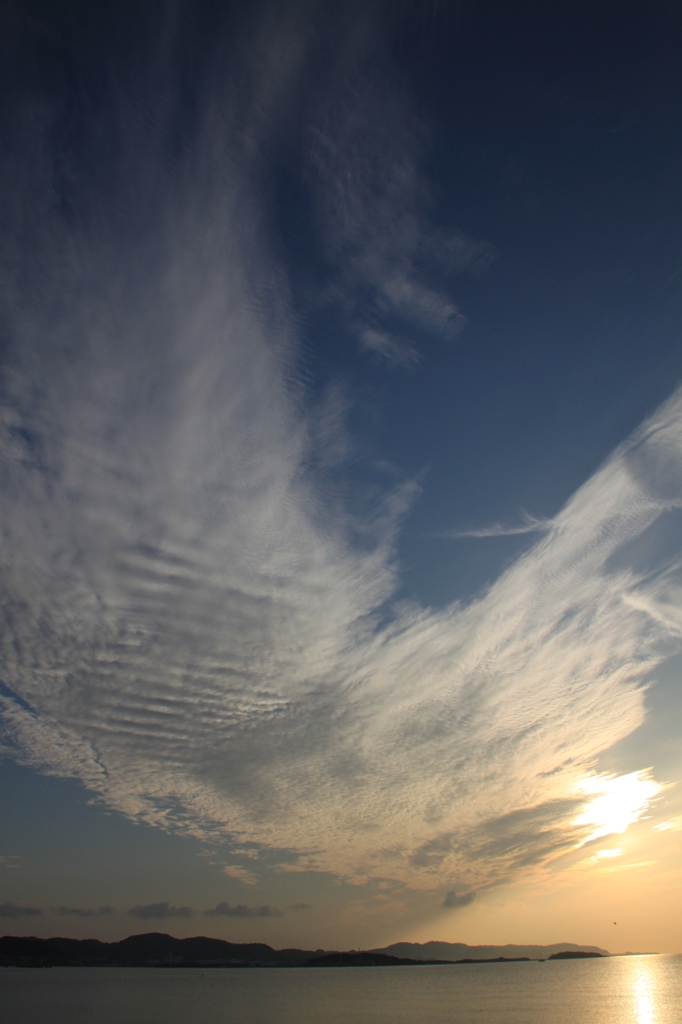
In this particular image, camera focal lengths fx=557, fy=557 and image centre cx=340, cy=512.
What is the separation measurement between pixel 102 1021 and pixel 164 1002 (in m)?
59.1

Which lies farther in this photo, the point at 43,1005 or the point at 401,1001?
the point at 401,1001

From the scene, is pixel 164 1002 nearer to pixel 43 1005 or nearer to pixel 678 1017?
pixel 43 1005

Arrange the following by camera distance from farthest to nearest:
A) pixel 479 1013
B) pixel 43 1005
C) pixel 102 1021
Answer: pixel 43 1005, pixel 479 1013, pixel 102 1021

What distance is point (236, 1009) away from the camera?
397 feet

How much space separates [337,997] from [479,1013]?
217ft

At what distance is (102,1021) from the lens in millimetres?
93188

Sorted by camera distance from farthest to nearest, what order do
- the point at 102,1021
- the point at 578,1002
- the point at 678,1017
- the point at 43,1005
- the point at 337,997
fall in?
1. the point at 337,997
2. the point at 578,1002
3. the point at 43,1005
4. the point at 678,1017
5. the point at 102,1021

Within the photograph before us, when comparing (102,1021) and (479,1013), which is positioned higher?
(102,1021)

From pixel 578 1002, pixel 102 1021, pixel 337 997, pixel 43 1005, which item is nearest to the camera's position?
pixel 102 1021

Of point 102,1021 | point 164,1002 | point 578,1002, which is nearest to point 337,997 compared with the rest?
point 164,1002

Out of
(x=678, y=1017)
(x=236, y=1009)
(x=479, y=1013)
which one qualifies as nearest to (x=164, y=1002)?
(x=236, y=1009)

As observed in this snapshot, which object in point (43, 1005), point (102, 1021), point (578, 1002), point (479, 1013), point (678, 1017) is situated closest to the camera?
point (102, 1021)

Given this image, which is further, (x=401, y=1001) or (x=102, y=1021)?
(x=401, y=1001)

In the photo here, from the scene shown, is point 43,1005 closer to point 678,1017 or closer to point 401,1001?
point 401,1001
